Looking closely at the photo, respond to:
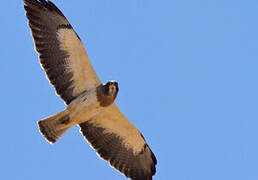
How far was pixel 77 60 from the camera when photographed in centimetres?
1455

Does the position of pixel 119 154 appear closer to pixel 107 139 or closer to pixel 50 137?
pixel 107 139

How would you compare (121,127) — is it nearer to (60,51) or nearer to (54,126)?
(54,126)

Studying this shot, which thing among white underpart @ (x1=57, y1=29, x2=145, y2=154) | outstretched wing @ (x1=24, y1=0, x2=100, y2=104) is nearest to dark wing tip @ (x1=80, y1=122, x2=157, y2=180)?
white underpart @ (x1=57, y1=29, x2=145, y2=154)

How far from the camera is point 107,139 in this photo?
15211 mm

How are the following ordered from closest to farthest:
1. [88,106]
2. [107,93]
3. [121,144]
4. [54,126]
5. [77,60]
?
[107,93] < [88,106] < [54,126] < [77,60] < [121,144]

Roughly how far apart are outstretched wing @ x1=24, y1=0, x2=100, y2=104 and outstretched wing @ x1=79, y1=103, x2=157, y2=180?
102cm

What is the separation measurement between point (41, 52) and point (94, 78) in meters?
1.48

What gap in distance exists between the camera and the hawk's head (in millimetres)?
13797

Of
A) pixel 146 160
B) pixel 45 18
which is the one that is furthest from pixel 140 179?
pixel 45 18

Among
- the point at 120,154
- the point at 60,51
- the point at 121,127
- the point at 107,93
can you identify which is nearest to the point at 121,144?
the point at 120,154

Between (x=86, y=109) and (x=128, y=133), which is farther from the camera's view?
(x=128, y=133)

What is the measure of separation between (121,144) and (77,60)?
8.36 ft

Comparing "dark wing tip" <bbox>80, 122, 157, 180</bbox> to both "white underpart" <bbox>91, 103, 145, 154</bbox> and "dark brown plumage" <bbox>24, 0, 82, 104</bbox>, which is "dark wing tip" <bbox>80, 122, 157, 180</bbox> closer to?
"white underpart" <bbox>91, 103, 145, 154</bbox>

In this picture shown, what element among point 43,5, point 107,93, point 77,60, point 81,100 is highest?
point 43,5
